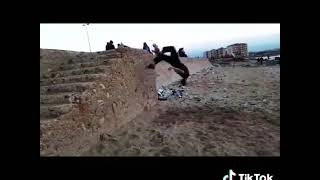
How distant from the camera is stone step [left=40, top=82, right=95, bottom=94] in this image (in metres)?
3.93

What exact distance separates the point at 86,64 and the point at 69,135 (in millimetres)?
1605

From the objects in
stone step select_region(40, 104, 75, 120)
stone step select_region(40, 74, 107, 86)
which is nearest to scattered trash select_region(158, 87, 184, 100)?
stone step select_region(40, 74, 107, 86)

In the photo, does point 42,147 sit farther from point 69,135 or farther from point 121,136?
point 121,136

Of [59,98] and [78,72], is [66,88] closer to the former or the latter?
[59,98]

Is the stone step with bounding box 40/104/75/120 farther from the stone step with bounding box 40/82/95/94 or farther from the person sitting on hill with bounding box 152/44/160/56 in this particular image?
the person sitting on hill with bounding box 152/44/160/56

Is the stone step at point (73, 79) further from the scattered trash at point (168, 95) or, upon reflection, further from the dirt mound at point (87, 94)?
the scattered trash at point (168, 95)

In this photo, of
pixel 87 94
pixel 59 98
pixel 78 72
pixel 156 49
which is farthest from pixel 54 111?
pixel 156 49

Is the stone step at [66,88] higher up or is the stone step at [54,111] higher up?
the stone step at [66,88]

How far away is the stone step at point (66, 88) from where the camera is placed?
12.9 ft

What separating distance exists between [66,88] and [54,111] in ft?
1.94

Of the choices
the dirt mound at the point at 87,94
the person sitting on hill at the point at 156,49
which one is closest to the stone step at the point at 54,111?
the dirt mound at the point at 87,94

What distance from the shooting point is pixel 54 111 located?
3.52 metres

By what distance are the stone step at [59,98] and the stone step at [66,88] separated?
0.13 meters
